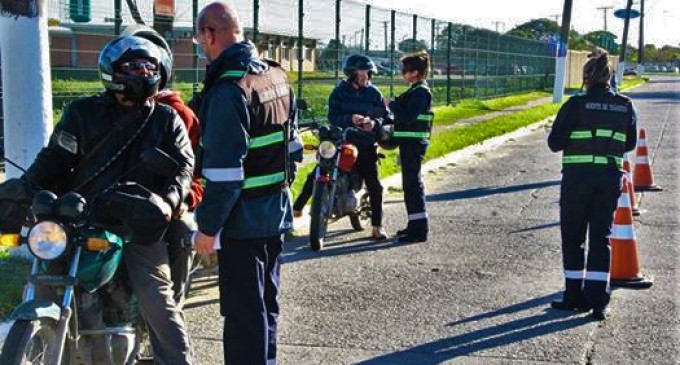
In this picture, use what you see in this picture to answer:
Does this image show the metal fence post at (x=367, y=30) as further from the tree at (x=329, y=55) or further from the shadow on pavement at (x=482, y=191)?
the shadow on pavement at (x=482, y=191)

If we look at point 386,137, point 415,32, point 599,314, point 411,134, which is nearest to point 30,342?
point 599,314

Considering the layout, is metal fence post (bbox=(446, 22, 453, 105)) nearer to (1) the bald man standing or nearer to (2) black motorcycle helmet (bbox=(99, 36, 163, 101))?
(1) the bald man standing

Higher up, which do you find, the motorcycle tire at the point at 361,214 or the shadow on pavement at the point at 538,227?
the motorcycle tire at the point at 361,214

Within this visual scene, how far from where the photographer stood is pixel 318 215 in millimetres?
8844

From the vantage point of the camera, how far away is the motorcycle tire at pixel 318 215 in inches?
348

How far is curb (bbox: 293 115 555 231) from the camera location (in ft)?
33.9

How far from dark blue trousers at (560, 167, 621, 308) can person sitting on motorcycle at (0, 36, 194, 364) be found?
3.45 metres

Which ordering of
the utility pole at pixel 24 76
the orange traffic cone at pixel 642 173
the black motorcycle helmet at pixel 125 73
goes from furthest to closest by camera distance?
1. the orange traffic cone at pixel 642 173
2. the utility pole at pixel 24 76
3. the black motorcycle helmet at pixel 125 73

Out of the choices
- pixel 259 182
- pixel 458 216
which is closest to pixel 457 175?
pixel 458 216

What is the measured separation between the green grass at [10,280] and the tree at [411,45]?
17745 mm

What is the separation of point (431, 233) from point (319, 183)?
66.8 inches

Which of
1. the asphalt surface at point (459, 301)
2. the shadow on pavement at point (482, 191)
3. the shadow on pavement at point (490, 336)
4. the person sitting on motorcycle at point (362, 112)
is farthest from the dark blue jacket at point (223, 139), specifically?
the shadow on pavement at point (482, 191)

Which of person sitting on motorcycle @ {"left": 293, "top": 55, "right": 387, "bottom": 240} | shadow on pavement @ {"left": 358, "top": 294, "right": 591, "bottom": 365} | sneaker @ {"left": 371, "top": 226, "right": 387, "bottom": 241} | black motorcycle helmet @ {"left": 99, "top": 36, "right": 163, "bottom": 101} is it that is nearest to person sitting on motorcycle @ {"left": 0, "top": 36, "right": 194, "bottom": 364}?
black motorcycle helmet @ {"left": 99, "top": 36, "right": 163, "bottom": 101}

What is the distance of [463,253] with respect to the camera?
9055mm
